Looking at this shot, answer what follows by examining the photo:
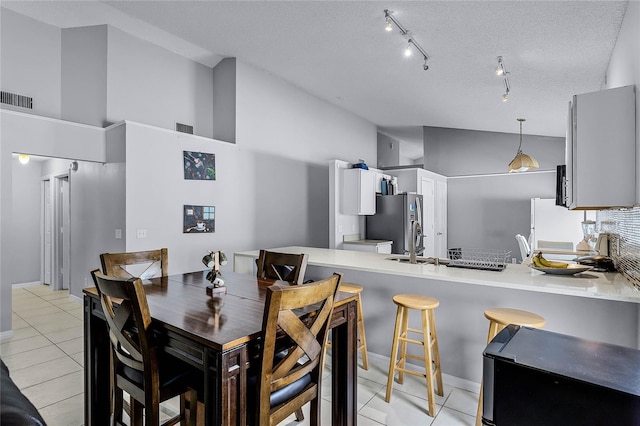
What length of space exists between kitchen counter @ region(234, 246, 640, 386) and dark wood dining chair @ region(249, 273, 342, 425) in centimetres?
106

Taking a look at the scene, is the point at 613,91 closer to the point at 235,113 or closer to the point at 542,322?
the point at 542,322

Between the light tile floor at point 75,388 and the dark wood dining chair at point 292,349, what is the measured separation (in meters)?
0.75

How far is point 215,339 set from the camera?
1.25m

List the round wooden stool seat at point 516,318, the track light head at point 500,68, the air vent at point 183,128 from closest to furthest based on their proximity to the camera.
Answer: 1. the round wooden stool seat at point 516,318
2. the track light head at point 500,68
3. the air vent at point 183,128

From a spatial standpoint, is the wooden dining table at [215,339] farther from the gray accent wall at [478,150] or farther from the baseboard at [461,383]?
the gray accent wall at [478,150]

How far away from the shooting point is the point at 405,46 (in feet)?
11.7

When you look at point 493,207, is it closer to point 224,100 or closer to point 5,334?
point 224,100

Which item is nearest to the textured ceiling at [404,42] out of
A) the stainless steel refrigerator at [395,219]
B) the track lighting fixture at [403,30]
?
the track lighting fixture at [403,30]

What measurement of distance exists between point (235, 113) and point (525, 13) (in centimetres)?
368

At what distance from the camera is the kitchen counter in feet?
6.73

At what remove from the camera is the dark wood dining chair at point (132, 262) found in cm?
222

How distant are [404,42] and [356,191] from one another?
227cm

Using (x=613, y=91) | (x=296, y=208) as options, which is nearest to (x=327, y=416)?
(x=613, y=91)

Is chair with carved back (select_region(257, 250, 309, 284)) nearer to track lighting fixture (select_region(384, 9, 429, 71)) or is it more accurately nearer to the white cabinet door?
track lighting fixture (select_region(384, 9, 429, 71))
